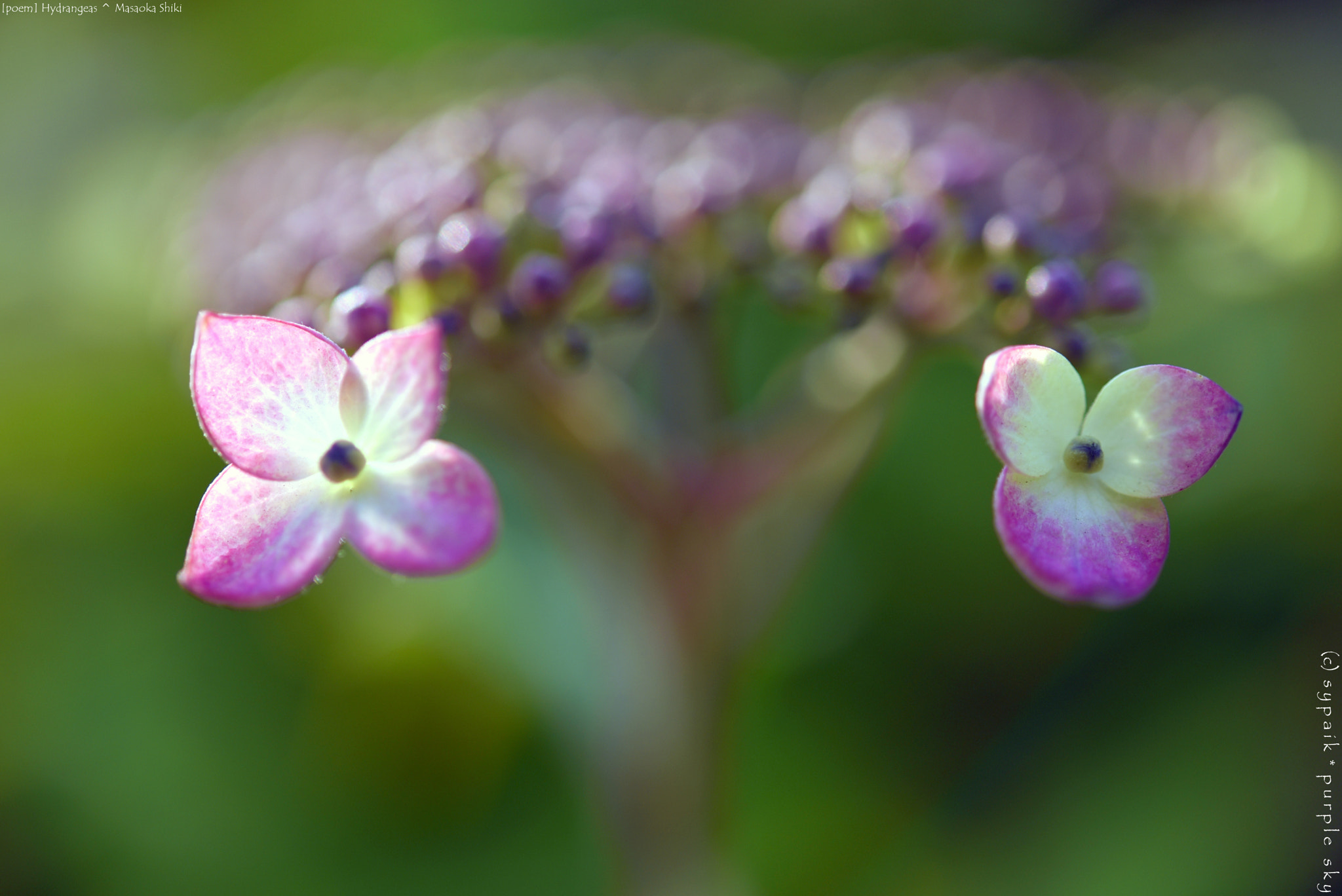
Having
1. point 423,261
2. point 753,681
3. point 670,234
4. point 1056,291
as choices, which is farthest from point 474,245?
point 753,681

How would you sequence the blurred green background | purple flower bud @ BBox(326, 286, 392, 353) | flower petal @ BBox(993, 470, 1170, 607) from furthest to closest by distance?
the blurred green background < purple flower bud @ BBox(326, 286, 392, 353) < flower petal @ BBox(993, 470, 1170, 607)

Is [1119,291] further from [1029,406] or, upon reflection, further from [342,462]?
[342,462]

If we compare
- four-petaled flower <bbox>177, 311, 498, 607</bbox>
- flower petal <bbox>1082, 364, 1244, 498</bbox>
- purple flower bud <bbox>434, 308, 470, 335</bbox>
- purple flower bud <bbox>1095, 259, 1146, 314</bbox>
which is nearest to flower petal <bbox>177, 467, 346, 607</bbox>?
four-petaled flower <bbox>177, 311, 498, 607</bbox>

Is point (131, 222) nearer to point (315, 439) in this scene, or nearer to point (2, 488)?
point (2, 488)

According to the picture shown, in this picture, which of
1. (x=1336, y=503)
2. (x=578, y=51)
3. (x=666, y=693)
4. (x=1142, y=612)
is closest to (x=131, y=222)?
(x=578, y=51)

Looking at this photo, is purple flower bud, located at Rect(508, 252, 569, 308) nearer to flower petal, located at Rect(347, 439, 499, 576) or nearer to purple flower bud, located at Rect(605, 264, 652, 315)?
purple flower bud, located at Rect(605, 264, 652, 315)
